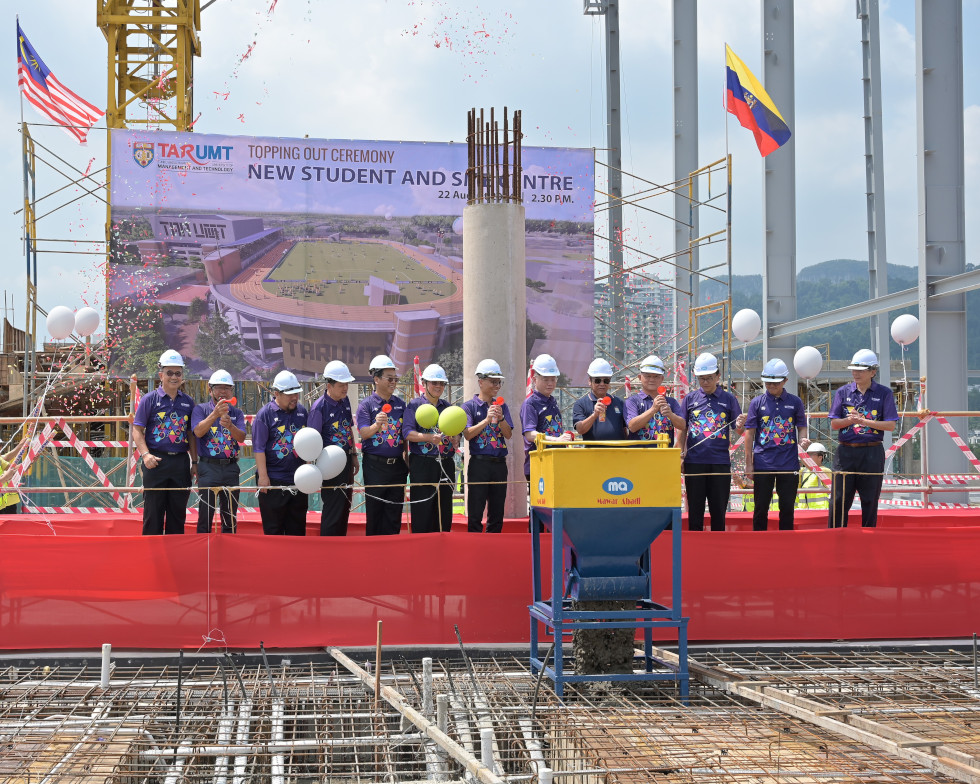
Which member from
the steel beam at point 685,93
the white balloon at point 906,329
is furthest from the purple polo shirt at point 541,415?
the steel beam at point 685,93

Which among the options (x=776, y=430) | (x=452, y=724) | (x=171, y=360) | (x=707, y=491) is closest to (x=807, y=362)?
(x=776, y=430)

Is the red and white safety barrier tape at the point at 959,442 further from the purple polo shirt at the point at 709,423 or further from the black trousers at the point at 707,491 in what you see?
the black trousers at the point at 707,491

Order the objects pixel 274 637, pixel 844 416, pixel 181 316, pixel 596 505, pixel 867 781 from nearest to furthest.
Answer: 1. pixel 867 781
2. pixel 596 505
3. pixel 274 637
4. pixel 844 416
5. pixel 181 316

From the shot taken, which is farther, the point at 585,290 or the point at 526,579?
the point at 585,290

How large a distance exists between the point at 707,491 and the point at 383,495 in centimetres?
298

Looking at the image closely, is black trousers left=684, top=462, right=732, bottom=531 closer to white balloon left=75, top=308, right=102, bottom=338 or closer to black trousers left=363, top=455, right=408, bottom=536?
black trousers left=363, top=455, right=408, bottom=536

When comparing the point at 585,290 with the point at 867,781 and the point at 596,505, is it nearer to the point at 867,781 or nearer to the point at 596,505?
the point at 596,505

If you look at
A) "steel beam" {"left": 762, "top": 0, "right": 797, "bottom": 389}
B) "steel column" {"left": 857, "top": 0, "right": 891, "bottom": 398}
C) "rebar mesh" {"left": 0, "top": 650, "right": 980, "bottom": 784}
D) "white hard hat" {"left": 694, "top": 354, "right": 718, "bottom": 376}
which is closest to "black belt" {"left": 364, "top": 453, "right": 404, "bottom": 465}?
"rebar mesh" {"left": 0, "top": 650, "right": 980, "bottom": 784}

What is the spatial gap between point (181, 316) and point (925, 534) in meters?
12.6

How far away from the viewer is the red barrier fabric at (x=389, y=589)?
25.3ft

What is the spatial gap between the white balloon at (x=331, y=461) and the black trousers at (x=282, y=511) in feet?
1.32

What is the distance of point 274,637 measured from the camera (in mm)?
7738

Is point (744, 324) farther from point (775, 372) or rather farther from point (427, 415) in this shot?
point (427, 415)

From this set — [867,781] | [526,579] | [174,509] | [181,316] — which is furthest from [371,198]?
[867,781]
